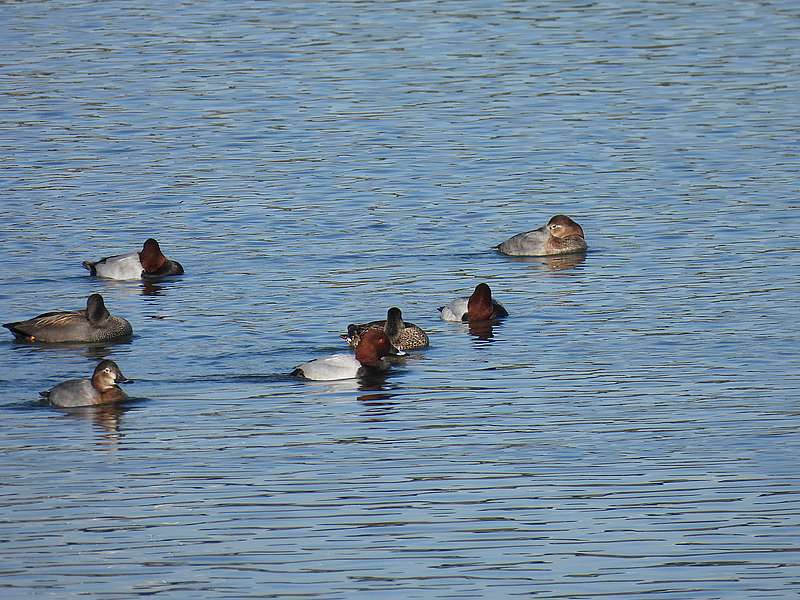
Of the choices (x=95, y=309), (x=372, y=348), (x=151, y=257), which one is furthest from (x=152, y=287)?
(x=372, y=348)

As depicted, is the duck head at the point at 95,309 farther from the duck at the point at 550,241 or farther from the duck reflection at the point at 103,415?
Answer: the duck at the point at 550,241

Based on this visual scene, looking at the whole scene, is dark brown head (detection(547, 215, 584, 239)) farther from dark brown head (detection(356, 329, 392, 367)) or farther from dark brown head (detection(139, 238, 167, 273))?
dark brown head (detection(356, 329, 392, 367))

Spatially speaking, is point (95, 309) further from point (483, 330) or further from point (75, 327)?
point (483, 330)

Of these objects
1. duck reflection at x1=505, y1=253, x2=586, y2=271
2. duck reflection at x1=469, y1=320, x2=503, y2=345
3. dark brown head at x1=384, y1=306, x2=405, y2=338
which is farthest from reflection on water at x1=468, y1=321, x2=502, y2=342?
duck reflection at x1=505, y1=253, x2=586, y2=271

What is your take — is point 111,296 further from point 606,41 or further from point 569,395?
point 606,41

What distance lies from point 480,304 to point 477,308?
2.6 inches

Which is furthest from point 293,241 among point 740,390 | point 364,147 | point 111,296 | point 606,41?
point 606,41

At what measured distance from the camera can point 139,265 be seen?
24.1 m

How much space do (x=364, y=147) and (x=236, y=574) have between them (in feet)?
70.1

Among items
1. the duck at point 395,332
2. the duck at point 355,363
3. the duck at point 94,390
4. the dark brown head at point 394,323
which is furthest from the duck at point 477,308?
the duck at point 94,390

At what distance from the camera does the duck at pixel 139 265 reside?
23875mm

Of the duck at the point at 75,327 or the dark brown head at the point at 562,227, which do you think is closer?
the duck at the point at 75,327

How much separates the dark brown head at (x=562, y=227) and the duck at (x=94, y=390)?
9364mm

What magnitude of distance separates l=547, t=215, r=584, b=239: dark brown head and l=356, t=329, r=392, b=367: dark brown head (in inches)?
262
